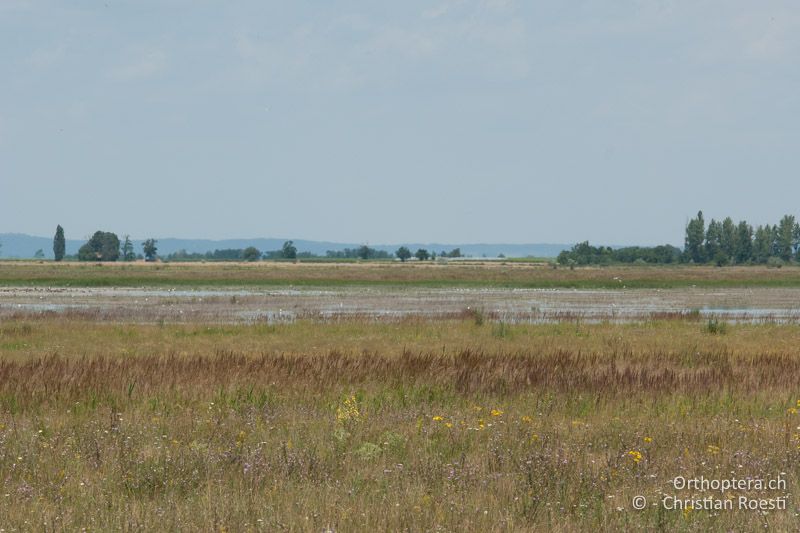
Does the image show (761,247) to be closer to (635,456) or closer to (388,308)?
(388,308)

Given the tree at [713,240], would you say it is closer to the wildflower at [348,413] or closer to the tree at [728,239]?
the tree at [728,239]

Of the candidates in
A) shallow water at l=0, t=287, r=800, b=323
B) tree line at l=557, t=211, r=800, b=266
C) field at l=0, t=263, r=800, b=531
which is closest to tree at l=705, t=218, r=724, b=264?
tree line at l=557, t=211, r=800, b=266

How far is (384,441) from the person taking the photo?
9648 mm

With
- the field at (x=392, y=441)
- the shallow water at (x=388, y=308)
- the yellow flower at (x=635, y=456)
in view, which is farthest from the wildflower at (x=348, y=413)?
the shallow water at (x=388, y=308)

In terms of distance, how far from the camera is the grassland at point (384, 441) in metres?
6.98

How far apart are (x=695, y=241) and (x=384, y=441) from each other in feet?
626

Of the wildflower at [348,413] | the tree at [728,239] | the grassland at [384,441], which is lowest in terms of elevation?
the grassland at [384,441]

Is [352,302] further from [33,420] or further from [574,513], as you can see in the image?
[574,513]

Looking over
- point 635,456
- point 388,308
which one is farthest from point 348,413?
point 388,308

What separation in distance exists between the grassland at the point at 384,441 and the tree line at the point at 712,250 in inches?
6560

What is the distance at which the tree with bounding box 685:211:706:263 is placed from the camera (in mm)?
189125

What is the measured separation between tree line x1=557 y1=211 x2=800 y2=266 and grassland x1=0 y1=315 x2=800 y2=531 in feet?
547

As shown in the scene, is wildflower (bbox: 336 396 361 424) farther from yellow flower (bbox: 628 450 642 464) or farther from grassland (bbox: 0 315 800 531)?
yellow flower (bbox: 628 450 642 464)

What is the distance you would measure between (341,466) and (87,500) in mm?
2346
